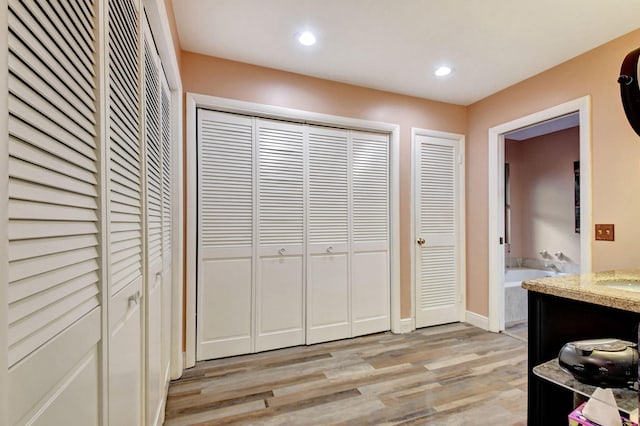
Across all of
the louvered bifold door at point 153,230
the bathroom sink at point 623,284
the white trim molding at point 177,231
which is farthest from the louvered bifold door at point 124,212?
the bathroom sink at point 623,284

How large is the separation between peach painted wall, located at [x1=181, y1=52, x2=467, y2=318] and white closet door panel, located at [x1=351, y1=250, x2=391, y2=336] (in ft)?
0.62

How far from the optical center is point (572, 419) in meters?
0.89

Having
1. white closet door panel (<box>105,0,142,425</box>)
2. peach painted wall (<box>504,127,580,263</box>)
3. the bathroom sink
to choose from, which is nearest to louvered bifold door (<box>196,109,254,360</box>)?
white closet door panel (<box>105,0,142,425</box>)

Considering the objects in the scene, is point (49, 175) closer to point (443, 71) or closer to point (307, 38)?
point (307, 38)

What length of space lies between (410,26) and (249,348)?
278 centimetres

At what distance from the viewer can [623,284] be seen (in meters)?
1.25

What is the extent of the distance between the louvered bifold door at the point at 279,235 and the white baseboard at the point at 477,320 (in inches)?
76.1

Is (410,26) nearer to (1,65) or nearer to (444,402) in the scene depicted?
(1,65)

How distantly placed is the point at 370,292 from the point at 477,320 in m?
1.29

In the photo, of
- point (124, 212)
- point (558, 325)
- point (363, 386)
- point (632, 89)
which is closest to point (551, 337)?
point (558, 325)

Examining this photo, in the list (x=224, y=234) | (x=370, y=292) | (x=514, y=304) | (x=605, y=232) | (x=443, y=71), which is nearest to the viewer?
(x=605, y=232)

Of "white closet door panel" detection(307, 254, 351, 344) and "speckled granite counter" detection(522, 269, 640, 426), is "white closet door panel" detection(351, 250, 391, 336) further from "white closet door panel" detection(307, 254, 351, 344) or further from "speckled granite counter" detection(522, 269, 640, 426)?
"speckled granite counter" detection(522, 269, 640, 426)

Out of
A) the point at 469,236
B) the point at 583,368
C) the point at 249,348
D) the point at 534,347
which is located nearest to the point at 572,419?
the point at 583,368

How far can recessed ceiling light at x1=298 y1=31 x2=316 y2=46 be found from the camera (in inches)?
83.2
